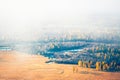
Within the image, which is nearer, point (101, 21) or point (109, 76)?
point (109, 76)

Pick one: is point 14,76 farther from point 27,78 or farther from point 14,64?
point 14,64

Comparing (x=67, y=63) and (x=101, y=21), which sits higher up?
(x=101, y=21)

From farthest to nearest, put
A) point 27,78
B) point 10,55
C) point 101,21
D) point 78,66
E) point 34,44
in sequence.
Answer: point 101,21 < point 34,44 < point 10,55 < point 78,66 < point 27,78

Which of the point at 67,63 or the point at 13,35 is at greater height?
the point at 13,35

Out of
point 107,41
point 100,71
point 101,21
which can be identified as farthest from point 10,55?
point 101,21

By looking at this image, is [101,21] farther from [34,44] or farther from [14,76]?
[14,76]

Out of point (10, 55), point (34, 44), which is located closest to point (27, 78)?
Answer: point (10, 55)

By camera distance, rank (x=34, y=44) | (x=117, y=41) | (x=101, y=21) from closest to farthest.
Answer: (x=34, y=44) < (x=117, y=41) < (x=101, y=21)

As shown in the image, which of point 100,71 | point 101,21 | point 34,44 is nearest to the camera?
point 100,71

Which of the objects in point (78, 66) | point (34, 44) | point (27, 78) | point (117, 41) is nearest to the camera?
point (27, 78)
